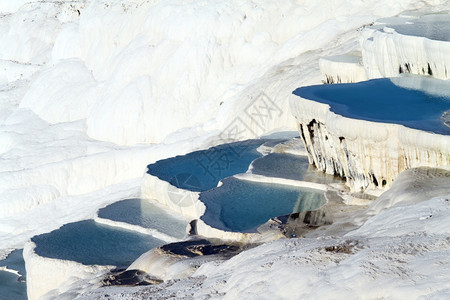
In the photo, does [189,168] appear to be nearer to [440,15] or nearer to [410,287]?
[440,15]

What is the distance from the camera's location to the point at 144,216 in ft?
49.1

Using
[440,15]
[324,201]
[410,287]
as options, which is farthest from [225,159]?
[410,287]

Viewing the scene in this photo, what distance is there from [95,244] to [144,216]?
1.41 metres

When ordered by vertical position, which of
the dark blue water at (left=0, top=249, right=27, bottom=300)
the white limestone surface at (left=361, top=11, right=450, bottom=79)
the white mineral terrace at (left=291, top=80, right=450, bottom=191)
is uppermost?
the white limestone surface at (left=361, top=11, right=450, bottom=79)

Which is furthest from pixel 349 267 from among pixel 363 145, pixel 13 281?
pixel 13 281

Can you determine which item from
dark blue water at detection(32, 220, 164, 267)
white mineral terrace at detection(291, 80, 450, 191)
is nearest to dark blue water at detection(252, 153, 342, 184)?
white mineral terrace at detection(291, 80, 450, 191)

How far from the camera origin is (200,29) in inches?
990

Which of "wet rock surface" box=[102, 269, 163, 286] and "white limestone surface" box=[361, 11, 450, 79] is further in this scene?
"white limestone surface" box=[361, 11, 450, 79]

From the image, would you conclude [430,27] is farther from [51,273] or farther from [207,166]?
[51,273]

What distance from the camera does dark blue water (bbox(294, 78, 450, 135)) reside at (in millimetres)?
11608

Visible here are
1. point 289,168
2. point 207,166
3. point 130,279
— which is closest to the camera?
point 130,279

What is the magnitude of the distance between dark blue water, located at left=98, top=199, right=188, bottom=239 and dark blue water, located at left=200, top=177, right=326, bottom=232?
44.9 inches

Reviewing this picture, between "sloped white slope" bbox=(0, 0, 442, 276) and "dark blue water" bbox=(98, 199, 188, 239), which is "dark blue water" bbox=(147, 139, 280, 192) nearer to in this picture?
"dark blue water" bbox=(98, 199, 188, 239)

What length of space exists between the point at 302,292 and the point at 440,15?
12533 mm
